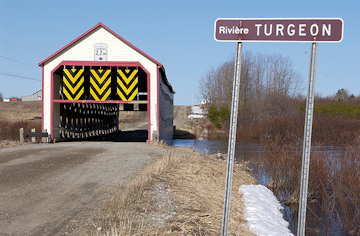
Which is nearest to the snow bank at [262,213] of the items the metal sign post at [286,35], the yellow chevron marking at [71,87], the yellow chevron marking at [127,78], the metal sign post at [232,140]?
the metal sign post at [232,140]

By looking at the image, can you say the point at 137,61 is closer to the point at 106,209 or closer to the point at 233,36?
the point at 106,209

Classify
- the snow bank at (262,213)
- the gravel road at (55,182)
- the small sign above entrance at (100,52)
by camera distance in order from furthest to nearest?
1. the small sign above entrance at (100,52)
2. the snow bank at (262,213)
3. the gravel road at (55,182)

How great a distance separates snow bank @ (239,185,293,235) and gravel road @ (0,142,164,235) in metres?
→ 2.97

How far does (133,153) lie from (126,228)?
875 centimetres

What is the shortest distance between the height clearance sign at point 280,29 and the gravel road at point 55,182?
3.52 m

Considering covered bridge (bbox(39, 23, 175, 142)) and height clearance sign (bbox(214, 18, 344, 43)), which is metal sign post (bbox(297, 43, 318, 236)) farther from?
covered bridge (bbox(39, 23, 175, 142))

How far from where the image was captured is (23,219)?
Result: 18.4ft

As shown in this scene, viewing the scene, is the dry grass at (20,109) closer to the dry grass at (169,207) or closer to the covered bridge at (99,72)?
the covered bridge at (99,72)

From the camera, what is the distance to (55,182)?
8414mm

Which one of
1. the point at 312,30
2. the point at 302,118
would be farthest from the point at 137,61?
the point at 302,118

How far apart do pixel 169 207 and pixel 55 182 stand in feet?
10.9

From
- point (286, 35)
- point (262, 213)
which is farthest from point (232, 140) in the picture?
point (262, 213)

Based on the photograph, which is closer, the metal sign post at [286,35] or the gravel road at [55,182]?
the metal sign post at [286,35]

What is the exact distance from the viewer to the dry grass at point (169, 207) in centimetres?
528
